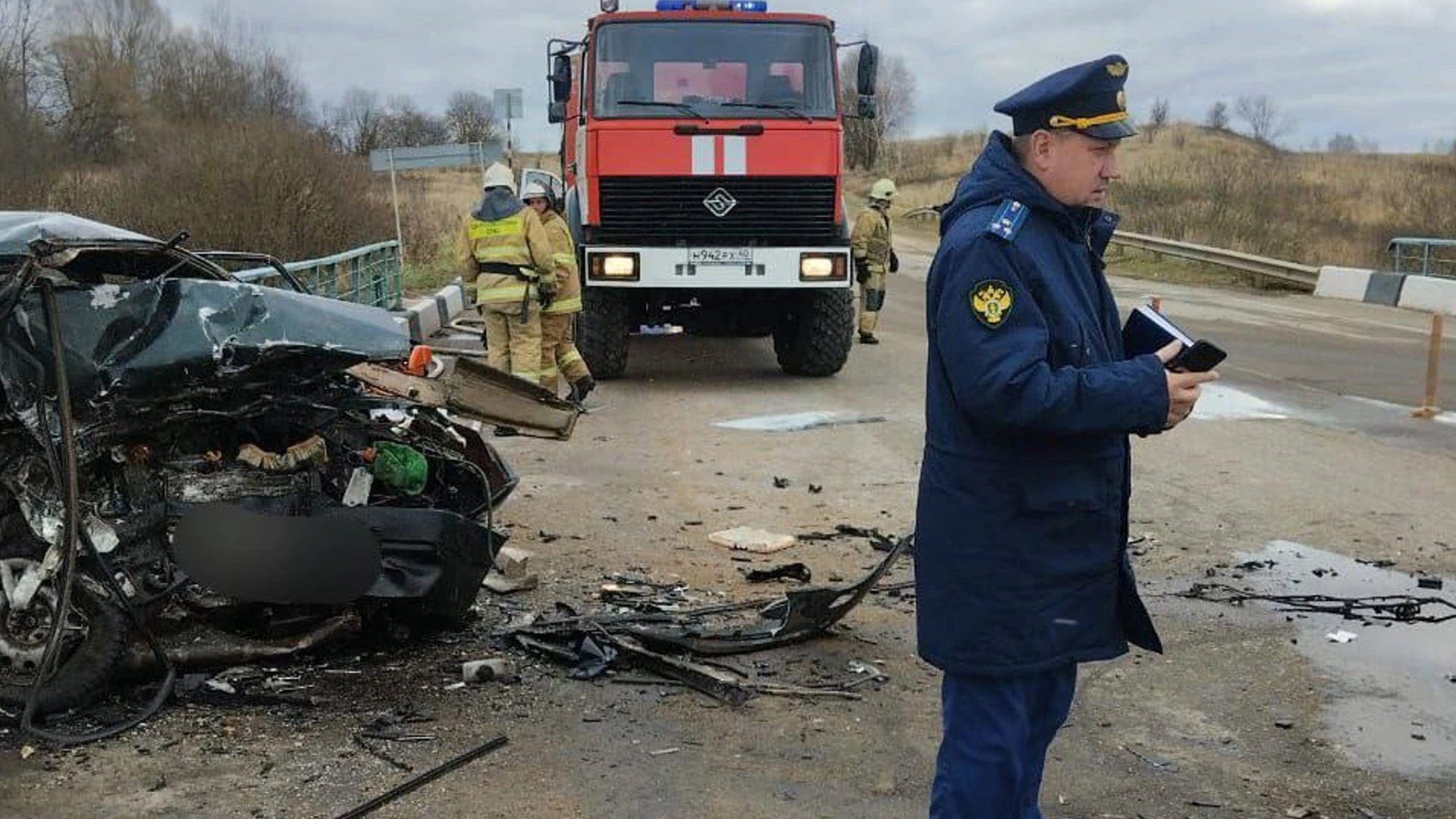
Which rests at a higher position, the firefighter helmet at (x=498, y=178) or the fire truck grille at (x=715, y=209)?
the firefighter helmet at (x=498, y=178)

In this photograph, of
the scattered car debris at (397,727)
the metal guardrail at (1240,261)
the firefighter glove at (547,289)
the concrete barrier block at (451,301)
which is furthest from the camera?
the metal guardrail at (1240,261)

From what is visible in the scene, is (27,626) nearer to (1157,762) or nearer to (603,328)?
(1157,762)

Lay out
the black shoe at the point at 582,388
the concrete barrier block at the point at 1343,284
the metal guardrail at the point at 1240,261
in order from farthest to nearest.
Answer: the metal guardrail at the point at 1240,261 < the concrete barrier block at the point at 1343,284 < the black shoe at the point at 582,388

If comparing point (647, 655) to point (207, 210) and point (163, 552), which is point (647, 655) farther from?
point (207, 210)

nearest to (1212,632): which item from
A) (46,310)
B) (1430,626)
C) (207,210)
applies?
(1430,626)

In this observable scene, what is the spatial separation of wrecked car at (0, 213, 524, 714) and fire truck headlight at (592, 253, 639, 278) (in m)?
6.64

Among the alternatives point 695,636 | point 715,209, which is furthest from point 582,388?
point 695,636

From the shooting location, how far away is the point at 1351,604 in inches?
211

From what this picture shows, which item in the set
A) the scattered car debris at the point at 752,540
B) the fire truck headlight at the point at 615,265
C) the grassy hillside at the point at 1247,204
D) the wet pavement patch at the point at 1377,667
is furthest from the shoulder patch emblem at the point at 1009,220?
the grassy hillside at the point at 1247,204

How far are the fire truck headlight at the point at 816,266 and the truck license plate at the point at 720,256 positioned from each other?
16.8 inches

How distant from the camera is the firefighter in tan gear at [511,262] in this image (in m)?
9.70

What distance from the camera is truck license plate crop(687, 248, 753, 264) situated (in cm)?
1098

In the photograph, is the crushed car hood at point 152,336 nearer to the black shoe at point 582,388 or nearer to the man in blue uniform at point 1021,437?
the man in blue uniform at point 1021,437

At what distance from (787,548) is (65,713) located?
3216 millimetres
